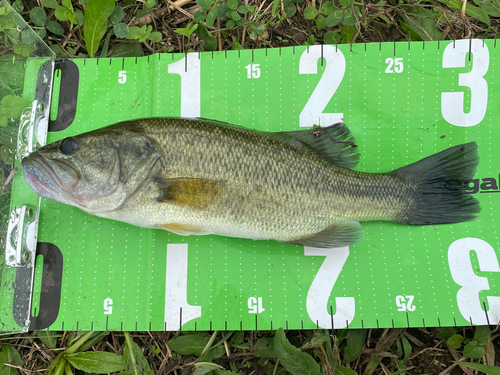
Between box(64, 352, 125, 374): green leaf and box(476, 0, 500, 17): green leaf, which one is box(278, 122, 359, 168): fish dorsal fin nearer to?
box(476, 0, 500, 17): green leaf

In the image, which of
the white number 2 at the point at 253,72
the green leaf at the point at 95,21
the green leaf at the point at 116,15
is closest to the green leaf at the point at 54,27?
the green leaf at the point at 95,21

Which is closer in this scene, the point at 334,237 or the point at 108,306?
the point at 334,237

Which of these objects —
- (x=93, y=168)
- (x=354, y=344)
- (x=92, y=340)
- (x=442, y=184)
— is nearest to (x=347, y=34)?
(x=442, y=184)

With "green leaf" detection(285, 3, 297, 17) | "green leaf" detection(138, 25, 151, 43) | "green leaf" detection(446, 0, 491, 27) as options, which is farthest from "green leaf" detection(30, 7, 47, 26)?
"green leaf" detection(446, 0, 491, 27)

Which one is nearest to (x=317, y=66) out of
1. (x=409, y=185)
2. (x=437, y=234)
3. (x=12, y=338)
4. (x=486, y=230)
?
(x=409, y=185)

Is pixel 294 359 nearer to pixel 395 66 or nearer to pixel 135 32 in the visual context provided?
pixel 395 66

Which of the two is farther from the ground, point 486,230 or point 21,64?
point 21,64

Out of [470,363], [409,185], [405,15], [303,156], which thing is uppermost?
[405,15]

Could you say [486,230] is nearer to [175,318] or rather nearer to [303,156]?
[303,156]
